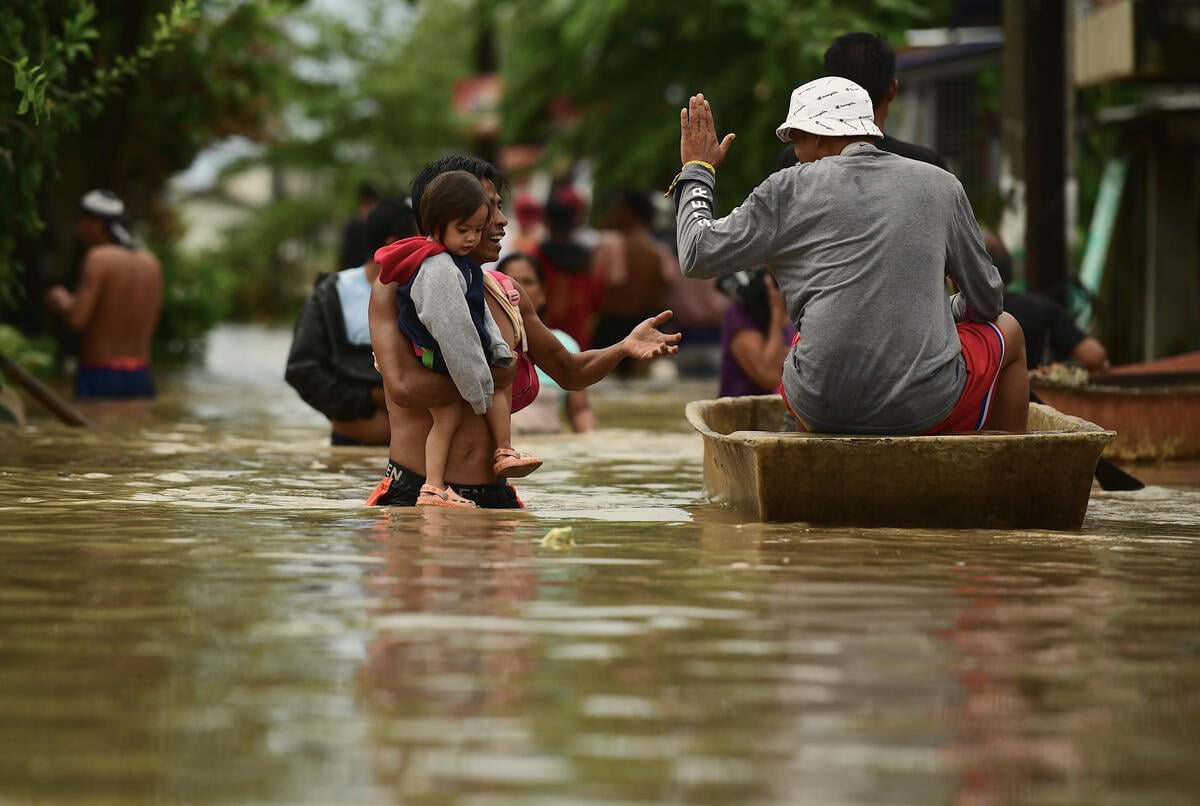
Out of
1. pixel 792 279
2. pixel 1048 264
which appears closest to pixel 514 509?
pixel 792 279

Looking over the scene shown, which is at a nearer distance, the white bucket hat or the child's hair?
the child's hair

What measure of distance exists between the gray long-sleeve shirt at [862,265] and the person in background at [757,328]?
3.71 meters

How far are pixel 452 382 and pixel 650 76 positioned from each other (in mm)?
18973

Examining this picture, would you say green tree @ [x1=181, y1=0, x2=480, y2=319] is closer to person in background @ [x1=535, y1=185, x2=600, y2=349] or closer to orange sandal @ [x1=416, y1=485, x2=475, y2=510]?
person in background @ [x1=535, y1=185, x2=600, y2=349]

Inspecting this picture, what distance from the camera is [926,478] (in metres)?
7.07

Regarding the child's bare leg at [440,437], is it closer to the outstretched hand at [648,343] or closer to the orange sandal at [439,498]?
the orange sandal at [439,498]

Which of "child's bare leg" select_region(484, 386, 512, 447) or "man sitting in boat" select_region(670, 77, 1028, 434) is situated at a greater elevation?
"man sitting in boat" select_region(670, 77, 1028, 434)

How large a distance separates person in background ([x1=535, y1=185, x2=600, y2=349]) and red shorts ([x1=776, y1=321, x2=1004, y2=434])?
11460 millimetres

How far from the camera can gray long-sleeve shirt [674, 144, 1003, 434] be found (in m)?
7.12

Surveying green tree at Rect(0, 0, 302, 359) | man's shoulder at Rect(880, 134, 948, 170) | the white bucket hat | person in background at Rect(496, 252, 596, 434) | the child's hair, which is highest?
green tree at Rect(0, 0, 302, 359)

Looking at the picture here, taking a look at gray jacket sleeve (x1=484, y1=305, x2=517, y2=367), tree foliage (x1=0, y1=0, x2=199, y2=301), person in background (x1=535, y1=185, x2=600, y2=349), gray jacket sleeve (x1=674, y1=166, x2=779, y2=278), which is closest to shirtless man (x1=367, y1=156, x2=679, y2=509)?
gray jacket sleeve (x1=484, y1=305, x2=517, y2=367)

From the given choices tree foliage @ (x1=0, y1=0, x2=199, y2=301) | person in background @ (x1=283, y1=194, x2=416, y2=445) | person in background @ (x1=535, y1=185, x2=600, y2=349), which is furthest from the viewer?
person in background @ (x1=535, y1=185, x2=600, y2=349)

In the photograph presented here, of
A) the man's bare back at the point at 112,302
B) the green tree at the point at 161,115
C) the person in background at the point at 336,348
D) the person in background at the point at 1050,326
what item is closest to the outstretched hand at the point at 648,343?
the person in background at the point at 336,348

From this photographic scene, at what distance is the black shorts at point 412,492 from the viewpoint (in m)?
7.52
